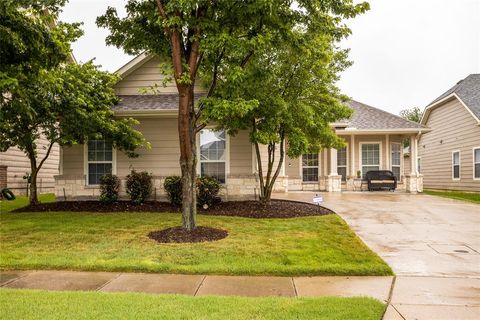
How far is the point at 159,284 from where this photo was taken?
15.9ft

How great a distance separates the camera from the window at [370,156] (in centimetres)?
1955

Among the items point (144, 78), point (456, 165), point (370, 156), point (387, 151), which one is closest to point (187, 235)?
point (144, 78)

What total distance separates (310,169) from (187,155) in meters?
12.7

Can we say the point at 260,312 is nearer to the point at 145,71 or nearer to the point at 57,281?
the point at 57,281

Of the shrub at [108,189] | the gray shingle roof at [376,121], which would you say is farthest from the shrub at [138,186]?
→ the gray shingle roof at [376,121]

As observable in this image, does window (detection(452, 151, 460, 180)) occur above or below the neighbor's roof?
below

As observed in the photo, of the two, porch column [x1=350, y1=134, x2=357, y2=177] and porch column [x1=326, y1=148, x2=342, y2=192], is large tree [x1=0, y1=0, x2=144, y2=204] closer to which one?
porch column [x1=326, y1=148, x2=342, y2=192]

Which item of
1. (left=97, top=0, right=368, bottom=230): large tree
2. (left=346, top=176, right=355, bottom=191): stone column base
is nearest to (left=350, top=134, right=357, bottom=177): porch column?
(left=346, top=176, right=355, bottom=191): stone column base

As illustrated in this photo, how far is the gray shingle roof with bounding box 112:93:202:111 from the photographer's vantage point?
40.4 ft

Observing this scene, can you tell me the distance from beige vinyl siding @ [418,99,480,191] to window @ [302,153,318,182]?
7826mm

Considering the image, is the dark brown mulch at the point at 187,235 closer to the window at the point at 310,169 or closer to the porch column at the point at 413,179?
the window at the point at 310,169

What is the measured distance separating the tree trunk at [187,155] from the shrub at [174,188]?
4.08 meters

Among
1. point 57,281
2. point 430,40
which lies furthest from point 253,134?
point 430,40

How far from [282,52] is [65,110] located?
20.1ft
